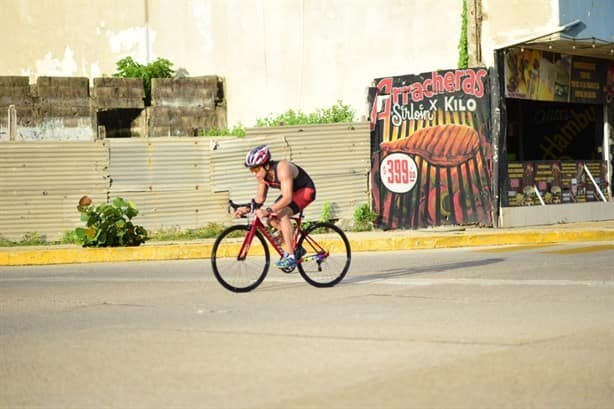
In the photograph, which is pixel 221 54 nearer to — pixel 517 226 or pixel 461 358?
pixel 517 226

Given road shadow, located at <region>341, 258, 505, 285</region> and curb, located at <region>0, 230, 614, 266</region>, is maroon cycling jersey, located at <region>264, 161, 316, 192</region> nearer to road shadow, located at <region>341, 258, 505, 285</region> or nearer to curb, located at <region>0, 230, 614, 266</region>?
road shadow, located at <region>341, 258, 505, 285</region>

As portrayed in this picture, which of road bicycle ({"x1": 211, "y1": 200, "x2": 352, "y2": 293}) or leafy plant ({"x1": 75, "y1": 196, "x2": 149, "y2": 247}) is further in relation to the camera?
leafy plant ({"x1": 75, "y1": 196, "x2": 149, "y2": 247})

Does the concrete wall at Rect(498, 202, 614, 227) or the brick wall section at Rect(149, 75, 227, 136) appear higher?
the brick wall section at Rect(149, 75, 227, 136)

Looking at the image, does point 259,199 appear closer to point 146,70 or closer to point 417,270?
point 417,270

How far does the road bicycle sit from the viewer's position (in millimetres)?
12055

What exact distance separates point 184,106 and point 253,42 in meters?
2.26

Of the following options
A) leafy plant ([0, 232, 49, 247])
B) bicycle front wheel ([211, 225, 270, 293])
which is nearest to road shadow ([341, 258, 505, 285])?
bicycle front wheel ([211, 225, 270, 293])

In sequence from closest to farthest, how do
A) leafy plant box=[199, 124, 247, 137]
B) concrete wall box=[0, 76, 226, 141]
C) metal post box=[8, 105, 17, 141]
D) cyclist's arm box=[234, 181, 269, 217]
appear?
cyclist's arm box=[234, 181, 269, 217], leafy plant box=[199, 124, 247, 137], metal post box=[8, 105, 17, 141], concrete wall box=[0, 76, 226, 141]

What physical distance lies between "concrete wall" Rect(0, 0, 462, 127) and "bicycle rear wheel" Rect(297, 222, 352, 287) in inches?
467

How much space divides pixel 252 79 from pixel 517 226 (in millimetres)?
7494

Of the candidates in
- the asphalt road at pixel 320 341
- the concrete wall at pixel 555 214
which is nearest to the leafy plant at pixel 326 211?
the concrete wall at pixel 555 214

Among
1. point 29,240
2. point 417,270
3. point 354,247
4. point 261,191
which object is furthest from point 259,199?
point 29,240

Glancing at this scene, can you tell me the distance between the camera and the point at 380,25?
24625mm

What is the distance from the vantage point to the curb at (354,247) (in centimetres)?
1855
